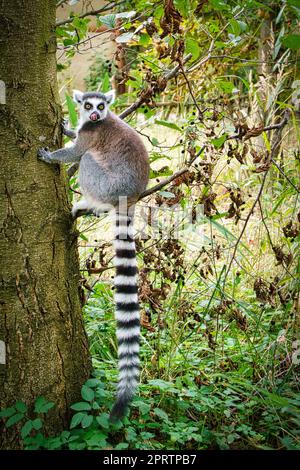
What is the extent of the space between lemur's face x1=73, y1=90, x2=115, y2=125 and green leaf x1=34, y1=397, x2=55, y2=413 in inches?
73.0

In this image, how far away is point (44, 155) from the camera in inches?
96.7

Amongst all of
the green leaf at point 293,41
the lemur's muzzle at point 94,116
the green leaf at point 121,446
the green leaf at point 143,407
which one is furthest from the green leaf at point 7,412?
the green leaf at point 293,41

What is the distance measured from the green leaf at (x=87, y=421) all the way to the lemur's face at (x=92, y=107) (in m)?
1.92

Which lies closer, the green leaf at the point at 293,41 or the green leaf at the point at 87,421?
the green leaf at the point at 293,41

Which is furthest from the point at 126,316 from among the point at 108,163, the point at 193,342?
the point at 193,342

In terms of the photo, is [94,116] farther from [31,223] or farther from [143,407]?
[143,407]

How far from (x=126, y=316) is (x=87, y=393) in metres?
0.46

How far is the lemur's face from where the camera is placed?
3.36 m

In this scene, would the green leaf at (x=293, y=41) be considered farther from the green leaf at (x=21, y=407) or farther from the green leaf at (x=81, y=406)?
the green leaf at (x=21, y=407)

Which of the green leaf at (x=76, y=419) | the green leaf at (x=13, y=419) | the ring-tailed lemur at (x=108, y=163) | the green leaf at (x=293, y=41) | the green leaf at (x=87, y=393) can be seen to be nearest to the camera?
the green leaf at (x=293, y=41)

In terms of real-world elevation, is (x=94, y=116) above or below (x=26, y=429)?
above

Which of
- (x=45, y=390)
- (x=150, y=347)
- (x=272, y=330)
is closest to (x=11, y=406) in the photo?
(x=45, y=390)

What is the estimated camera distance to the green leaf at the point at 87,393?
2.54 m

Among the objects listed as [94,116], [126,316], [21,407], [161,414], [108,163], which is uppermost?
[94,116]
